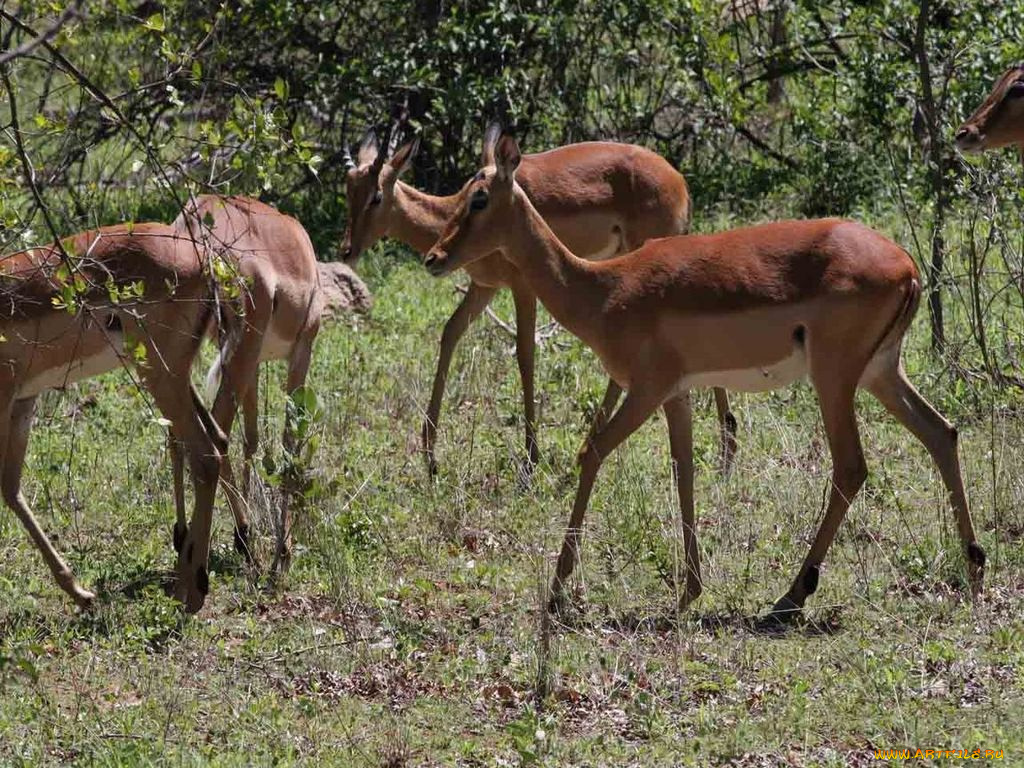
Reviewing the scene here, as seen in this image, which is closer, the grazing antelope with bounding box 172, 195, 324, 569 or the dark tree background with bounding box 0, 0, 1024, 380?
the grazing antelope with bounding box 172, 195, 324, 569

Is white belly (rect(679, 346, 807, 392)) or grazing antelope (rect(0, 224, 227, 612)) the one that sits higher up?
white belly (rect(679, 346, 807, 392))

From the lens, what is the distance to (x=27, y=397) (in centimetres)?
678

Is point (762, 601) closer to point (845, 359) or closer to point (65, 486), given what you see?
point (845, 359)

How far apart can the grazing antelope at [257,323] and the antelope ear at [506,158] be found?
999 mm

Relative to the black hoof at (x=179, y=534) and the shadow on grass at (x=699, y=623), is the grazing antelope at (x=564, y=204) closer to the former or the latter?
the black hoof at (x=179, y=534)

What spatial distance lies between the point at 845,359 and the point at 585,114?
690 cm

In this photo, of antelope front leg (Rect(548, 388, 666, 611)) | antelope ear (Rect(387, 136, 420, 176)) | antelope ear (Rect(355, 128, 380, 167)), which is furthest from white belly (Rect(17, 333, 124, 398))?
antelope ear (Rect(355, 128, 380, 167))

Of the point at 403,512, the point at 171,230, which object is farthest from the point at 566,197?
the point at 171,230

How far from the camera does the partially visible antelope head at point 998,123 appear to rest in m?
8.23

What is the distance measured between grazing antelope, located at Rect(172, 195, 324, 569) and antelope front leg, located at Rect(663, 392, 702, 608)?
164 cm

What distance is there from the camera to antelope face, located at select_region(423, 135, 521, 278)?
23.3 feet

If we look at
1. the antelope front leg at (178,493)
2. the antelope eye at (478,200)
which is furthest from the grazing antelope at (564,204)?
the antelope front leg at (178,493)

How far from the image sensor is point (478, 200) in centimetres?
714

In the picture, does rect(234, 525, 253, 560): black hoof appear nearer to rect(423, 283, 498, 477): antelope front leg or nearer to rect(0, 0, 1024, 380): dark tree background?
rect(423, 283, 498, 477): antelope front leg
